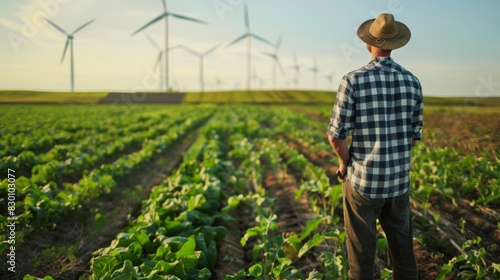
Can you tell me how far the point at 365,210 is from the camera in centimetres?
324

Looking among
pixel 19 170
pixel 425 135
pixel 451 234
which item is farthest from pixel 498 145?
pixel 19 170

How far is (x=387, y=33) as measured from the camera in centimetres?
319

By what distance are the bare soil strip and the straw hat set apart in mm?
4084

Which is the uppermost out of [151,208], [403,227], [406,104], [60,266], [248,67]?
[248,67]

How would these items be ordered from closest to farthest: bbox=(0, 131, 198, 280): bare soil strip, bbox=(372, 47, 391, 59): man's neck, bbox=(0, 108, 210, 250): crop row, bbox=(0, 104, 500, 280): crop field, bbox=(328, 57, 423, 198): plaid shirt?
bbox=(328, 57, 423, 198): plaid shirt
bbox=(372, 47, 391, 59): man's neck
bbox=(0, 104, 500, 280): crop field
bbox=(0, 131, 198, 280): bare soil strip
bbox=(0, 108, 210, 250): crop row

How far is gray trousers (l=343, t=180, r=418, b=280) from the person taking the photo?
3.26m

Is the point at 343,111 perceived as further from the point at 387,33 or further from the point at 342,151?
the point at 387,33

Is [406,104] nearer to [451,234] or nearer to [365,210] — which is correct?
[365,210]

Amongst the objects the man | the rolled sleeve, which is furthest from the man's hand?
the rolled sleeve

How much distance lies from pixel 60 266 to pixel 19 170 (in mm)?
5140

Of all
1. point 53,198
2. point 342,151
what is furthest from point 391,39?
point 53,198

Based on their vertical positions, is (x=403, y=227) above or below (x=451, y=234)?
above

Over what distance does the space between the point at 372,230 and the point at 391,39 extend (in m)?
1.63

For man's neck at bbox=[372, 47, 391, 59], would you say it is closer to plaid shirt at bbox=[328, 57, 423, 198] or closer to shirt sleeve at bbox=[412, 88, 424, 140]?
plaid shirt at bbox=[328, 57, 423, 198]
